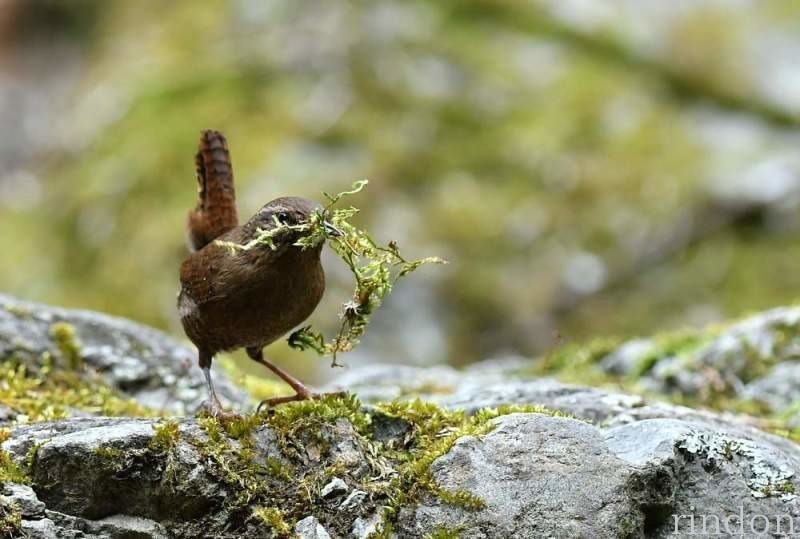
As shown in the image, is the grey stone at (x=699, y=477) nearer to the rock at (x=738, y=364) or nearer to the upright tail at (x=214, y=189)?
the rock at (x=738, y=364)

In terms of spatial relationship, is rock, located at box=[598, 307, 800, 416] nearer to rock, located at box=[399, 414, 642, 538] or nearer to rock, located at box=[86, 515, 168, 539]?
rock, located at box=[399, 414, 642, 538]

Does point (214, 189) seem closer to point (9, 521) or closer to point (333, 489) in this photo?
point (333, 489)

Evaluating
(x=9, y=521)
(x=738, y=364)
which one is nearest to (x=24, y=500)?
(x=9, y=521)

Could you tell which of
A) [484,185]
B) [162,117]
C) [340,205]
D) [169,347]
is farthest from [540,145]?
[169,347]

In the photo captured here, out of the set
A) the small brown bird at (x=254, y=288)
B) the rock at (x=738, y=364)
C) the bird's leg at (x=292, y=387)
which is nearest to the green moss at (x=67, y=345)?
the small brown bird at (x=254, y=288)

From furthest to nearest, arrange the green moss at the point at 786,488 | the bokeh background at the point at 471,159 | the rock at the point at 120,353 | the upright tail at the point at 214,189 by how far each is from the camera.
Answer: the bokeh background at the point at 471,159 < the rock at the point at 120,353 < the upright tail at the point at 214,189 < the green moss at the point at 786,488

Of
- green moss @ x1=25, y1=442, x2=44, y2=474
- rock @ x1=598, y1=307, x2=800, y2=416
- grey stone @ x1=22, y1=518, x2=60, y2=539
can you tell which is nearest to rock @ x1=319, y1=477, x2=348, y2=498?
grey stone @ x1=22, y1=518, x2=60, y2=539

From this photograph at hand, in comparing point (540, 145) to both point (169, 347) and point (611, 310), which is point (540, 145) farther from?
point (169, 347)
